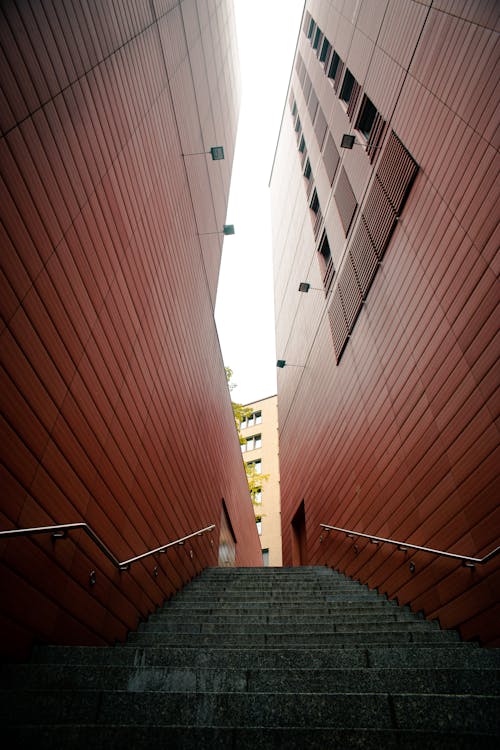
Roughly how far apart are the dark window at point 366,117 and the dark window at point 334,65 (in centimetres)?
389

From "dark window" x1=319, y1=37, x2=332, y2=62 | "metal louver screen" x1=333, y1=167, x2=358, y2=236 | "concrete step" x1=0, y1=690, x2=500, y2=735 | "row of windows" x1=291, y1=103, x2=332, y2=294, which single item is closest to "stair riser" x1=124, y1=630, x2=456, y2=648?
"concrete step" x1=0, y1=690, x2=500, y2=735

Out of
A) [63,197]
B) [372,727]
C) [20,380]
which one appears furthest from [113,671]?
[63,197]

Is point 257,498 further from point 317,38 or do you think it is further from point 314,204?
point 317,38

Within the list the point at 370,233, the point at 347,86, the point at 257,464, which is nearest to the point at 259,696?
the point at 370,233

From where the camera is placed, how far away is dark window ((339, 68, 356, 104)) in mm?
9750

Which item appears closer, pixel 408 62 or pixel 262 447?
pixel 408 62

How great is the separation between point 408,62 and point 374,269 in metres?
2.71

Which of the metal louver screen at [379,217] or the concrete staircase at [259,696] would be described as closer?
the concrete staircase at [259,696]

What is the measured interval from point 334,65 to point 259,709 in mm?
13628

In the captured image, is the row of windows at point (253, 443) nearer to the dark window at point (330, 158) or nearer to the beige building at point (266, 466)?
the beige building at point (266, 466)

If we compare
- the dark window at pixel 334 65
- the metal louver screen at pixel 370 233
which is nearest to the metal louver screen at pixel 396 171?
the metal louver screen at pixel 370 233

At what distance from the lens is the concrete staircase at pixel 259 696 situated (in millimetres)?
1827

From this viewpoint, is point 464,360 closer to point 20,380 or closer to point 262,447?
point 20,380

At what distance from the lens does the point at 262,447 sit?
25641 millimetres
